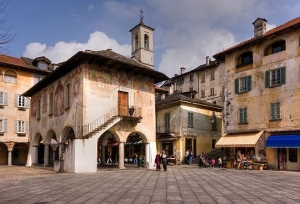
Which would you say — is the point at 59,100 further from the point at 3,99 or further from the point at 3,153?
the point at 3,153

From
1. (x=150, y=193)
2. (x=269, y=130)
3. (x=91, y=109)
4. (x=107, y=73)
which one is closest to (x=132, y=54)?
(x=107, y=73)

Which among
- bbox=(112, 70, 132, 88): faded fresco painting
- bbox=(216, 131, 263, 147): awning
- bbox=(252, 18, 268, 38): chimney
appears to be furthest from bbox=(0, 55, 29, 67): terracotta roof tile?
bbox=(252, 18, 268, 38): chimney

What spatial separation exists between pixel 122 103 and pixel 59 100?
5.85m

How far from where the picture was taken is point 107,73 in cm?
2480

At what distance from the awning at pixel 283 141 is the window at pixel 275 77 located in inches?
165

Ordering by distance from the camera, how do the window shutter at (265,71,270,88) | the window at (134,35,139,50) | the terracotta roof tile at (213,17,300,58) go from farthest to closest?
the window at (134,35,139,50) → the window shutter at (265,71,270,88) → the terracotta roof tile at (213,17,300,58)

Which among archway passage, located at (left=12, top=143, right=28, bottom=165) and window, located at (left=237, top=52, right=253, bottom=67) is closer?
window, located at (left=237, top=52, right=253, bottom=67)

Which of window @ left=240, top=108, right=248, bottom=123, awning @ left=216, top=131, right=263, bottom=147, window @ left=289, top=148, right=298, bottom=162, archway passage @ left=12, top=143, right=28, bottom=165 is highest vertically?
window @ left=240, top=108, right=248, bottom=123

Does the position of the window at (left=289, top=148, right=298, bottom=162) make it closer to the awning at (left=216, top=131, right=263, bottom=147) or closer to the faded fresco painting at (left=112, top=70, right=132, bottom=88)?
the awning at (left=216, top=131, right=263, bottom=147)

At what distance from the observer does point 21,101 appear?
37969mm

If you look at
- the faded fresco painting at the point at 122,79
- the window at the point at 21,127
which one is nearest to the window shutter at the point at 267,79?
the faded fresco painting at the point at 122,79

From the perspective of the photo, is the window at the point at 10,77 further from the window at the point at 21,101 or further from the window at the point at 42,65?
the window at the point at 42,65

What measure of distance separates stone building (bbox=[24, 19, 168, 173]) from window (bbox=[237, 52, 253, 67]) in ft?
22.9

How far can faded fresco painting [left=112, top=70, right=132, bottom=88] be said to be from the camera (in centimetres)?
2533
